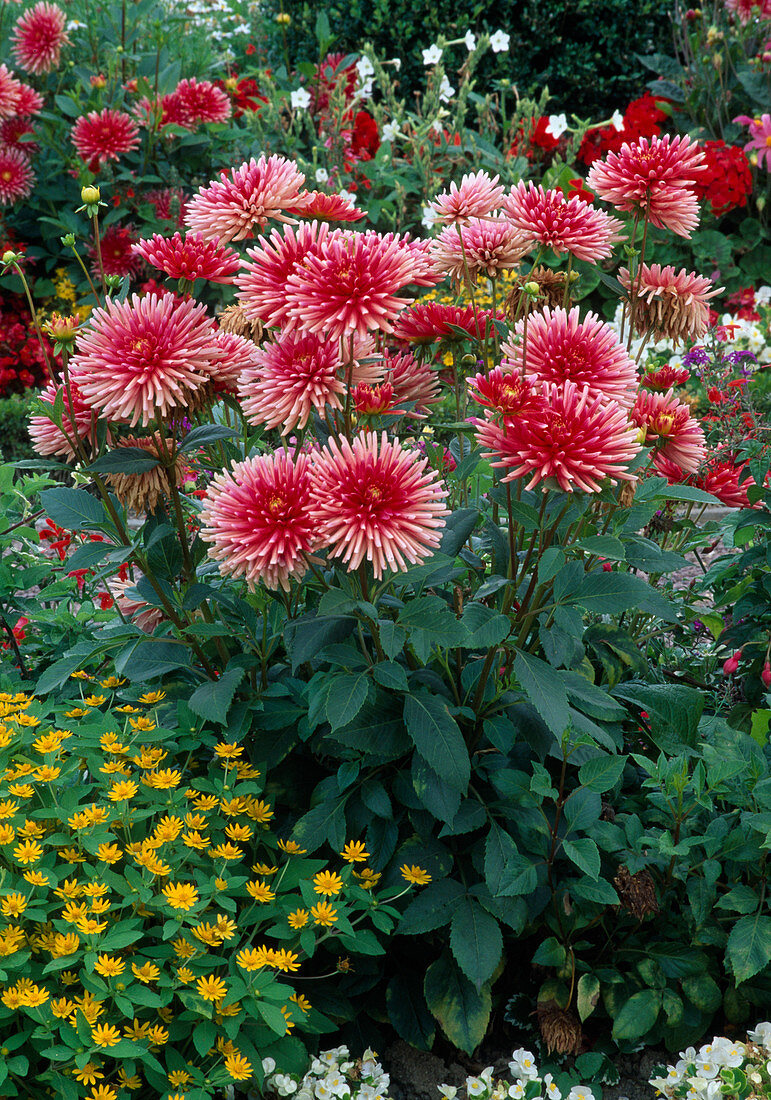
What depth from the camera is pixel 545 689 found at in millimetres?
1532

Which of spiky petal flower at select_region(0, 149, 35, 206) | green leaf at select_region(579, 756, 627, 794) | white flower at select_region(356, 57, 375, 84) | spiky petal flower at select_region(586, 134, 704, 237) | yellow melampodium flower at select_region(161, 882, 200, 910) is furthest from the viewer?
white flower at select_region(356, 57, 375, 84)

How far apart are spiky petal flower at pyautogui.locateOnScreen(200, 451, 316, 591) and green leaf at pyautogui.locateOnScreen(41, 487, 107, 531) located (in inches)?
16.7

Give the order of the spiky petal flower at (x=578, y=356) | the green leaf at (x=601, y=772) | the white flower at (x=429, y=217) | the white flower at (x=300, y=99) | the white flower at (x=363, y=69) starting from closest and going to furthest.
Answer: the spiky petal flower at (x=578, y=356), the green leaf at (x=601, y=772), the white flower at (x=429, y=217), the white flower at (x=300, y=99), the white flower at (x=363, y=69)

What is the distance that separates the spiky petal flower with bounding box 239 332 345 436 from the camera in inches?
59.4

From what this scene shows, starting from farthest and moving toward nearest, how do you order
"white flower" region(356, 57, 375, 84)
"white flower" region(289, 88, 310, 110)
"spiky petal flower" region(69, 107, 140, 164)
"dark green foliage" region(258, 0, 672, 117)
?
1. "dark green foliage" region(258, 0, 672, 117)
2. "white flower" region(356, 57, 375, 84)
3. "white flower" region(289, 88, 310, 110)
4. "spiky petal flower" region(69, 107, 140, 164)

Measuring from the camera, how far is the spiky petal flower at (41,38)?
4629 mm

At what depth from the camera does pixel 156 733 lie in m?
1.72

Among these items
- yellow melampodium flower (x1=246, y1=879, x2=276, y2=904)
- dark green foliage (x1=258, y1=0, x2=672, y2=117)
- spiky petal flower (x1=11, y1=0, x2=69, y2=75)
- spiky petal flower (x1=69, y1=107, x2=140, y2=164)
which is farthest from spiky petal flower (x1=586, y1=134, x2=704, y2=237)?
dark green foliage (x1=258, y1=0, x2=672, y2=117)

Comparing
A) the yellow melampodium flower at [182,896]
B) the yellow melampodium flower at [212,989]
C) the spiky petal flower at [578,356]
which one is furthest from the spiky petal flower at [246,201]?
the yellow melampodium flower at [212,989]

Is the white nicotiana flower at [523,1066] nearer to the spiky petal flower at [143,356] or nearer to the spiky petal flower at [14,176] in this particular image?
the spiky petal flower at [143,356]

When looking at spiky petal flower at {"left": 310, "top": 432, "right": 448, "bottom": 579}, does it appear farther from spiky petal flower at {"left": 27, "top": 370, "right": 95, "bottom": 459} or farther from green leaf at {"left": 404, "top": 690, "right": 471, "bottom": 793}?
spiky petal flower at {"left": 27, "top": 370, "right": 95, "bottom": 459}

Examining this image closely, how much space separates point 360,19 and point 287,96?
1555mm

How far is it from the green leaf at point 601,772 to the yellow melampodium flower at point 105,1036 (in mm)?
813

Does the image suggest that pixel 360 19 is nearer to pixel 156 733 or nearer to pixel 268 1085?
pixel 156 733
